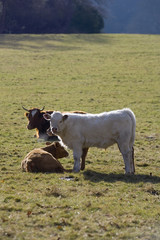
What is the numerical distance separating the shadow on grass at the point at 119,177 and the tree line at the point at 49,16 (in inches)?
1912

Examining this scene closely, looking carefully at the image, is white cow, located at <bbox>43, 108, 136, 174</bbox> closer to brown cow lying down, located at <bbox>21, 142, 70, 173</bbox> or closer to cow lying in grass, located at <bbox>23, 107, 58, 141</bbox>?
brown cow lying down, located at <bbox>21, 142, 70, 173</bbox>

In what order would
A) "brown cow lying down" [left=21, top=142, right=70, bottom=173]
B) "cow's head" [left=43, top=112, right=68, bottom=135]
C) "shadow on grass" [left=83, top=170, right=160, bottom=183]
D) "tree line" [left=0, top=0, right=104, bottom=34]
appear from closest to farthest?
"shadow on grass" [left=83, top=170, right=160, bottom=183]
"brown cow lying down" [left=21, top=142, right=70, bottom=173]
"cow's head" [left=43, top=112, right=68, bottom=135]
"tree line" [left=0, top=0, right=104, bottom=34]

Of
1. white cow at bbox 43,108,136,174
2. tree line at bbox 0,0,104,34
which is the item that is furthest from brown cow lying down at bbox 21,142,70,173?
tree line at bbox 0,0,104,34

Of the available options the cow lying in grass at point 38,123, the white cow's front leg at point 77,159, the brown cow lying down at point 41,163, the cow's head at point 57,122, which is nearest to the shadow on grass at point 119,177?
the white cow's front leg at point 77,159

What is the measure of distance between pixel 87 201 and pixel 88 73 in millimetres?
24161

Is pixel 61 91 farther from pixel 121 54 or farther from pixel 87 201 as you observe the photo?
pixel 87 201

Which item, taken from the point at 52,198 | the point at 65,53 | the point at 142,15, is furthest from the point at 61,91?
the point at 142,15

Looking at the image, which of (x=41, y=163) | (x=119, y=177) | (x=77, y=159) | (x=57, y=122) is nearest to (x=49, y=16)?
(x=57, y=122)

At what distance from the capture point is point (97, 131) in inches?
445

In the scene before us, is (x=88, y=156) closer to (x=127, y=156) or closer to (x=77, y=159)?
(x=77, y=159)

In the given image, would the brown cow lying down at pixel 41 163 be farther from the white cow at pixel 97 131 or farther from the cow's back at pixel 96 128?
the cow's back at pixel 96 128

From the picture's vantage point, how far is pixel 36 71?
3297cm

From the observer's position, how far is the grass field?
756cm

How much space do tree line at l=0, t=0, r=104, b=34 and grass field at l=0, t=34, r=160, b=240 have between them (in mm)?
18512
